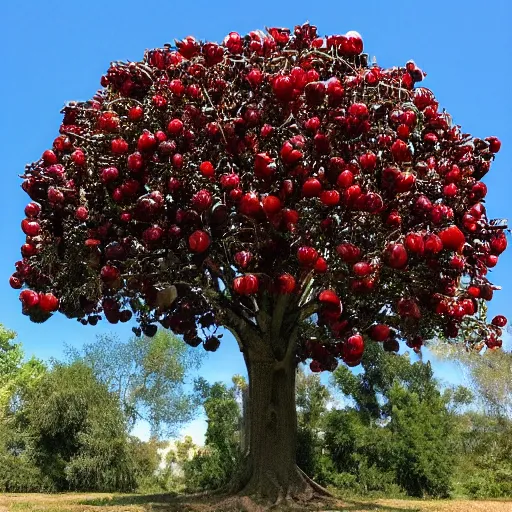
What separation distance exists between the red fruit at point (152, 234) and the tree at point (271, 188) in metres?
0.06

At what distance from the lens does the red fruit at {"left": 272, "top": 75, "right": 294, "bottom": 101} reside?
912 centimetres

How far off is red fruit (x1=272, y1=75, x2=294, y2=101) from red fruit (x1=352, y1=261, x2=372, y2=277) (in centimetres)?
278

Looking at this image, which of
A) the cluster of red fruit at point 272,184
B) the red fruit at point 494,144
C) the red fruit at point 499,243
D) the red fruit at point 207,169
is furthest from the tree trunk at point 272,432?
the red fruit at point 494,144

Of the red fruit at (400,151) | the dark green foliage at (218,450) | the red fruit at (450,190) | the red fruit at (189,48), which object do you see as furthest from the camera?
the dark green foliage at (218,450)

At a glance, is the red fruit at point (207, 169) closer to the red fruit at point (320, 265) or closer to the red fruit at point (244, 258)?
the red fruit at point (244, 258)

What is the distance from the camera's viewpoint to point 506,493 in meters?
19.2

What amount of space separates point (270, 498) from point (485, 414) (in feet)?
85.3

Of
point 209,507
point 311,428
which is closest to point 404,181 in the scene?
point 209,507

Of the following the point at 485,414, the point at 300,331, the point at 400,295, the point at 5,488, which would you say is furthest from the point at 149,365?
the point at 400,295

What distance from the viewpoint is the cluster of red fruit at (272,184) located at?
31.0ft

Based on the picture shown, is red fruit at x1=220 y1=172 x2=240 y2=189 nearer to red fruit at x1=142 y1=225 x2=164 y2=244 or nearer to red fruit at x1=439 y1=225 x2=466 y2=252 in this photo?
red fruit at x1=142 y1=225 x2=164 y2=244

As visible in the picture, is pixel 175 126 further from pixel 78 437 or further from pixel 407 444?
pixel 78 437

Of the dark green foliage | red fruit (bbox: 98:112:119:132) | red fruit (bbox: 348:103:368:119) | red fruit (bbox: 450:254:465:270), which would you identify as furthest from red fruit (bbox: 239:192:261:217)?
the dark green foliage

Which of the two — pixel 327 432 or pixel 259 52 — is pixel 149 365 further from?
pixel 259 52
